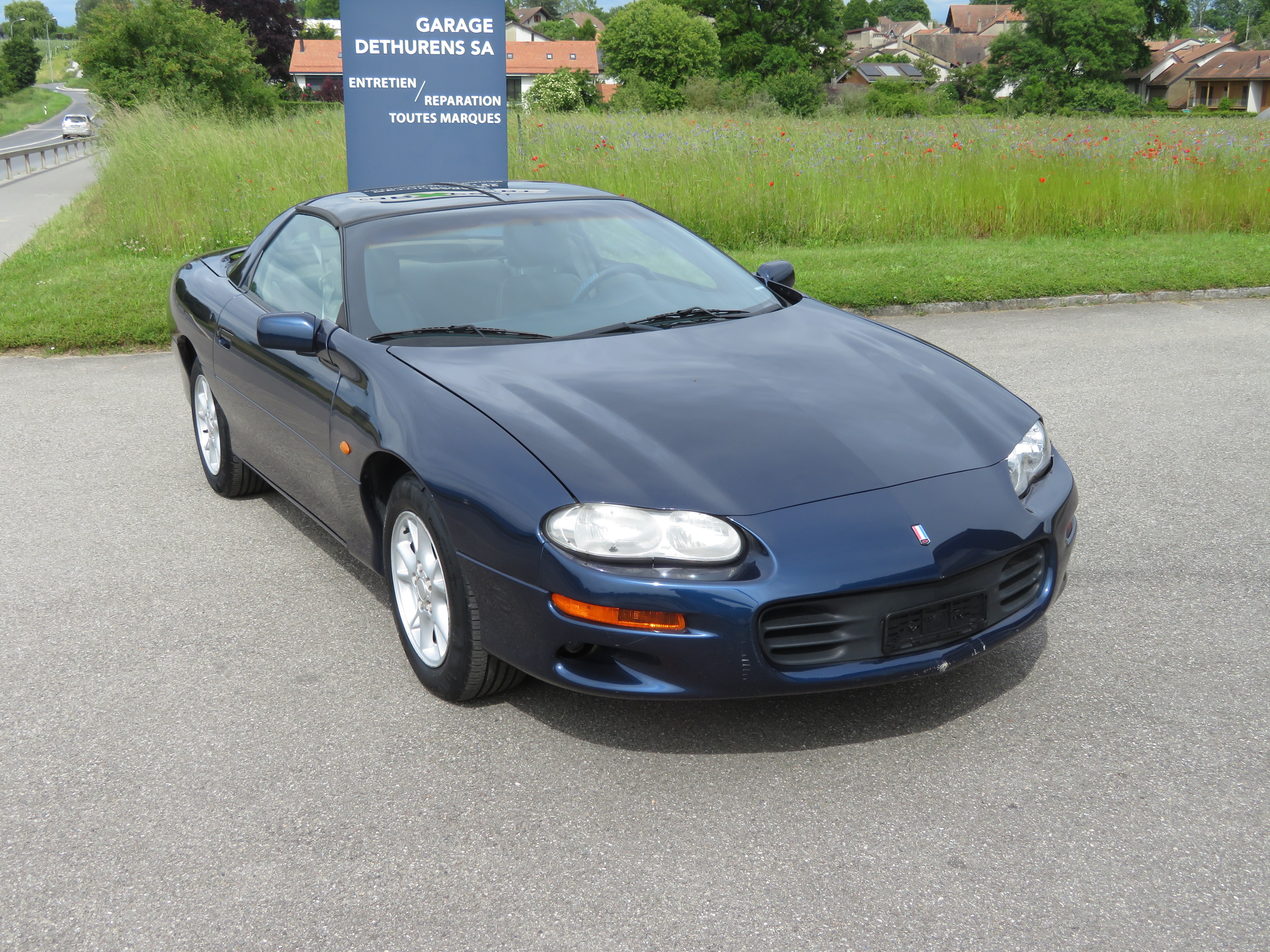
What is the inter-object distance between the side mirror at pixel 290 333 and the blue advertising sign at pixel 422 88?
5822 mm

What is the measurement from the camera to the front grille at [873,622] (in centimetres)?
286

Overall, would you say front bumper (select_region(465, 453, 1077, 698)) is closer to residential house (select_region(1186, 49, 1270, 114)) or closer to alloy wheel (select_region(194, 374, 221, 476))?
alloy wheel (select_region(194, 374, 221, 476))

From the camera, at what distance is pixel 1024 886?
2555 mm

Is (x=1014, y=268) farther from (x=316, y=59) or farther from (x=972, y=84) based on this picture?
(x=316, y=59)

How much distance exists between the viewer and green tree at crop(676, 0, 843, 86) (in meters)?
80.9

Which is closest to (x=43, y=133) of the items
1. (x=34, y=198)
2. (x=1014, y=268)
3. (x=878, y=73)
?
(x=34, y=198)

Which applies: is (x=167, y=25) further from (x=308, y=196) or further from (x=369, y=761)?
(x=369, y=761)

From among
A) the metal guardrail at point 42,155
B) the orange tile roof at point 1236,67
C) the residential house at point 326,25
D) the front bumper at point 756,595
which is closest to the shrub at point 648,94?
the metal guardrail at point 42,155

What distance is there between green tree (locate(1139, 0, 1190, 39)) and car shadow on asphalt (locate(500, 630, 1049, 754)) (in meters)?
93.0

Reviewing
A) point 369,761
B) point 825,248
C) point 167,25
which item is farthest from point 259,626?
point 167,25

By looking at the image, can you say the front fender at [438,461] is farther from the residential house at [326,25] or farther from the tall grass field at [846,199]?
the residential house at [326,25]

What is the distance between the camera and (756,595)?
2793mm

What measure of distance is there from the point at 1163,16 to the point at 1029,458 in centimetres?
9577

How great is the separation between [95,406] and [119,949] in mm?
5512
